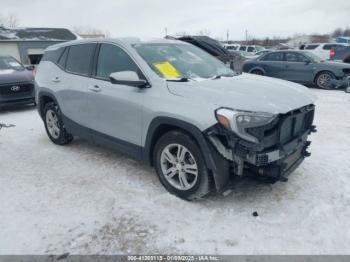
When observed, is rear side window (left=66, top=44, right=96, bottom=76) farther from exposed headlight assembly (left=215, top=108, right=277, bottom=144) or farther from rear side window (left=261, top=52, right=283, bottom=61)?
rear side window (left=261, top=52, right=283, bottom=61)

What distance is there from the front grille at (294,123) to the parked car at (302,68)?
877 cm

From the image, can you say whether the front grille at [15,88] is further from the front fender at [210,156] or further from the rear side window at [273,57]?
the rear side window at [273,57]

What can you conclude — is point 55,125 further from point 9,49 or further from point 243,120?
point 9,49

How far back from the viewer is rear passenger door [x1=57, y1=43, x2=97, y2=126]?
4.63 m

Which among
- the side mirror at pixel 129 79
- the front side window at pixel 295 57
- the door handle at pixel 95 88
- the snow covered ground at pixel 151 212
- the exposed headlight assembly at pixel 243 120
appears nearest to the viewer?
the snow covered ground at pixel 151 212

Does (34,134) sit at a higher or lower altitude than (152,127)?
lower

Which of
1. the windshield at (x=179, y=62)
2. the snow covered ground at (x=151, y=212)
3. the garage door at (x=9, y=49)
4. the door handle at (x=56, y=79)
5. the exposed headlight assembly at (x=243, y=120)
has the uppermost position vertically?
the garage door at (x=9, y=49)

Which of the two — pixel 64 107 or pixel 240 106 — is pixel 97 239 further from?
pixel 64 107

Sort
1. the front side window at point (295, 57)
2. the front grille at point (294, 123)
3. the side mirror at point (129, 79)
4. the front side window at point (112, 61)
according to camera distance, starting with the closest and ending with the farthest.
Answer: the front grille at point (294, 123)
the side mirror at point (129, 79)
the front side window at point (112, 61)
the front side window at point (295, 57)

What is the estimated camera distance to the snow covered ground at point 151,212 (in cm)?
290

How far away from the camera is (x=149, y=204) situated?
11.7 ft

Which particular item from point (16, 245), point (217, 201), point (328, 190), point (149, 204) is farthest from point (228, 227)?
point (16, 245)

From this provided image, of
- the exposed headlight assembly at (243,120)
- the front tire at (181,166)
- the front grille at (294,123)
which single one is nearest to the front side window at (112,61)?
the front tire at (181,166)

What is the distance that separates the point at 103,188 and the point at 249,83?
7.36ft
